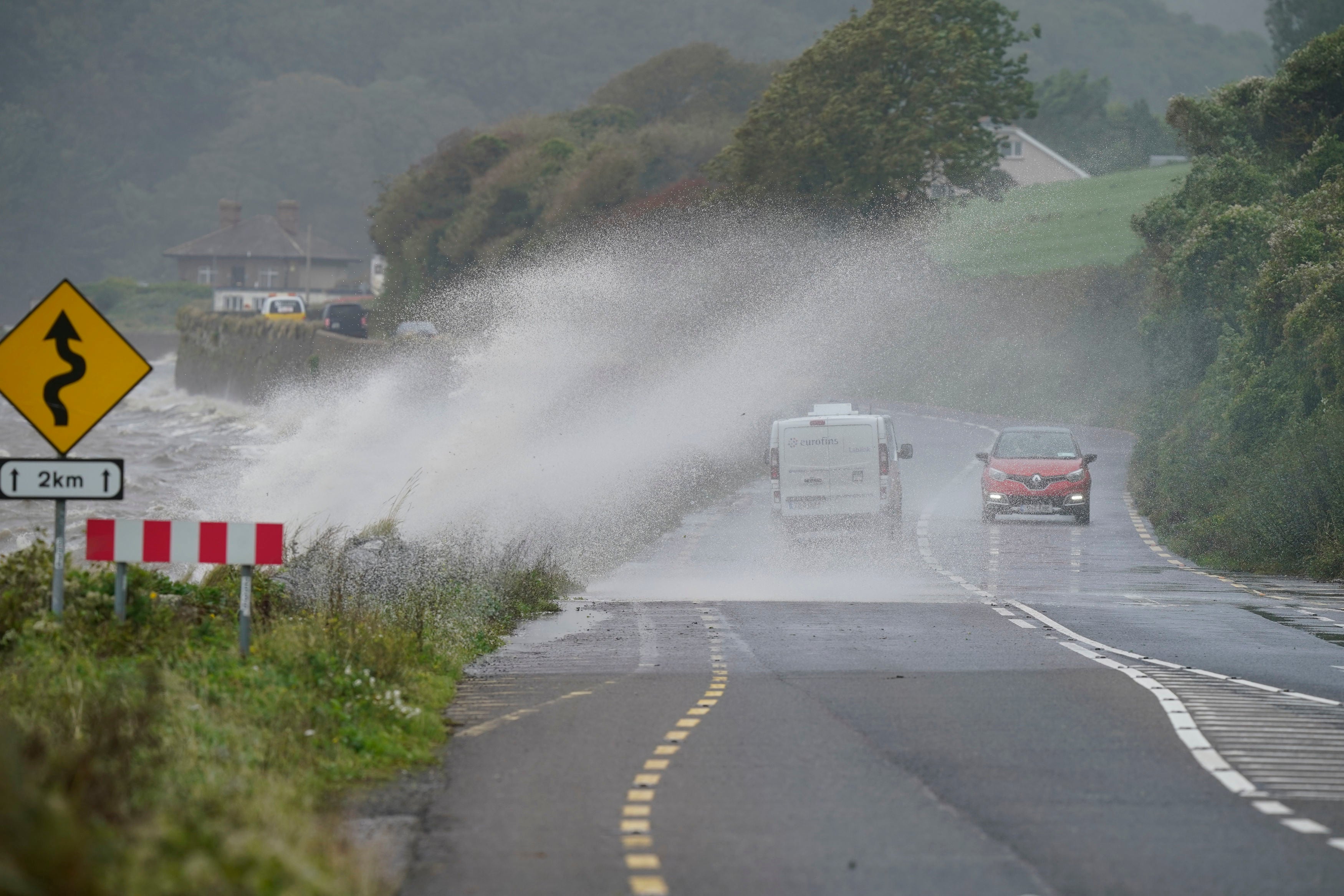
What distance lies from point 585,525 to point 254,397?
186 feet

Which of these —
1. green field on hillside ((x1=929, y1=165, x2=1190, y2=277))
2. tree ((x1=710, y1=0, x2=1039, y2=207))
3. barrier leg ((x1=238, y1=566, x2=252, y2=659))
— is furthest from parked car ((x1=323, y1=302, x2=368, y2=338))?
barrier leg ((x1=238, y1=566, x2=252, y2=659))

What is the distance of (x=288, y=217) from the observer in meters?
152

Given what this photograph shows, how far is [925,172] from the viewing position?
65.8m

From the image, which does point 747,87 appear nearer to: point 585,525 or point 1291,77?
point 1291,77

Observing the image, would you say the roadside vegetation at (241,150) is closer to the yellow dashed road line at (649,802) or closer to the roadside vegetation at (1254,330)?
the roadside vegetation at (1254,330)

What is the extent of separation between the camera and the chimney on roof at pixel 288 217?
15188 cm

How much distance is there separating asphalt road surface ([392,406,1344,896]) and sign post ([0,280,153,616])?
10.6 ft

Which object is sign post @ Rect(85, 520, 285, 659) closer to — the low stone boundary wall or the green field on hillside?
the low stone boundary wall

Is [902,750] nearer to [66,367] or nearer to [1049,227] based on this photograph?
[66,367]

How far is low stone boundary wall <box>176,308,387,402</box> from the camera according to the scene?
239 feet

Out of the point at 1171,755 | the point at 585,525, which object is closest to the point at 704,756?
the point at 1171,755

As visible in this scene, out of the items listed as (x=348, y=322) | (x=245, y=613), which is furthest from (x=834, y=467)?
(x=348, y=322)

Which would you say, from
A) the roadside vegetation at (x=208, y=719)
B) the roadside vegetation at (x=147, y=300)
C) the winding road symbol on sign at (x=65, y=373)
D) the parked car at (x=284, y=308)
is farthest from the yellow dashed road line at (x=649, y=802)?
the roadside vegetation at (x=147, y=300)

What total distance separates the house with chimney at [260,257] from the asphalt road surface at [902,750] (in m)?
132
